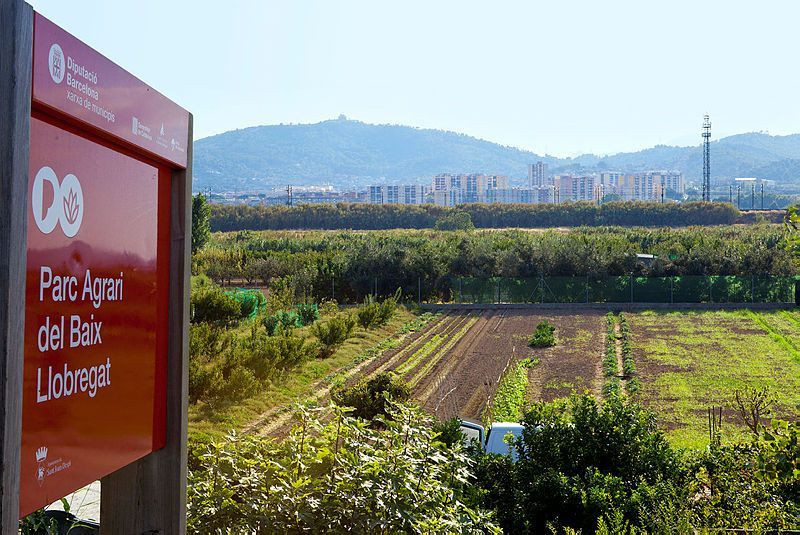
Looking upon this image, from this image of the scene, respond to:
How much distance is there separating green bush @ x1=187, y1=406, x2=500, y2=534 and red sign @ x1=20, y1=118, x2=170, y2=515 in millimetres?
848

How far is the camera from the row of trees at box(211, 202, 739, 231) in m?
104

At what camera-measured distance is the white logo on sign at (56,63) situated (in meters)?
2.67

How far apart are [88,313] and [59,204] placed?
1.48 feet

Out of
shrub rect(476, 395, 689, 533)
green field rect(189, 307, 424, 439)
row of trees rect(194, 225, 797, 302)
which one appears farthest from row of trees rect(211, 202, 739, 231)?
shrub rect(476, 395, 689, 533)

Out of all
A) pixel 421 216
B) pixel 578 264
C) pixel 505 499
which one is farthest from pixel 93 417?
pixel 421 216

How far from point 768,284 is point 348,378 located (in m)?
26.8

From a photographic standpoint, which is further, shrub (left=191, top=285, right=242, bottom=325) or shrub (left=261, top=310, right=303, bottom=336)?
shrub (left=261, top=310, right=303, bottom=336)

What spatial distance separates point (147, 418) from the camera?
363 centimetres

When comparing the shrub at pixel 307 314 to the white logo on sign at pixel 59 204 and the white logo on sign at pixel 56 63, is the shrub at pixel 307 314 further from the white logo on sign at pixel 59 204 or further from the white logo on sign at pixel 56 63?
the white logo on sign at pixel 56 63

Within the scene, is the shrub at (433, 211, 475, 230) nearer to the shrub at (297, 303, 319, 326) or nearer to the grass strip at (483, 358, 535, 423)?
the shrub at (297, 303, 319, 326)

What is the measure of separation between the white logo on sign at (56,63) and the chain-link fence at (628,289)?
4033 cm

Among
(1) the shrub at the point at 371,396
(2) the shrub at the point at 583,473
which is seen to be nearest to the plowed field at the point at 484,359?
(1) the shrub at the point at 371,396

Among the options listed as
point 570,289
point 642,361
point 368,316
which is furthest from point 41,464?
point 570,289

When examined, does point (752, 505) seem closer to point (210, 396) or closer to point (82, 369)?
point (82, 369)
